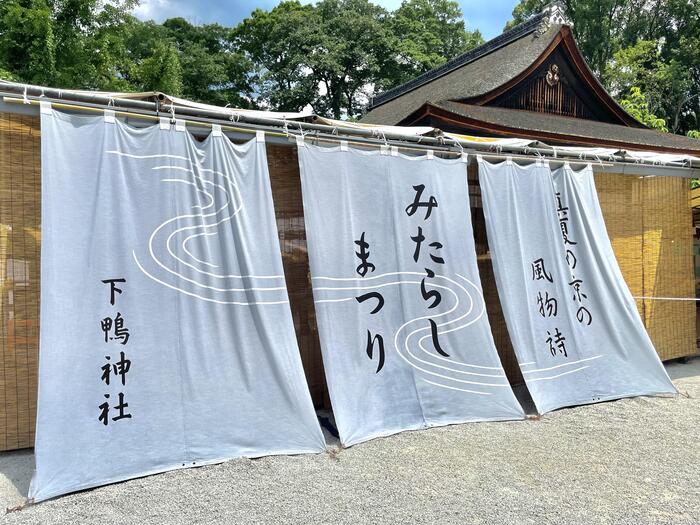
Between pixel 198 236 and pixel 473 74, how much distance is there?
11731mm

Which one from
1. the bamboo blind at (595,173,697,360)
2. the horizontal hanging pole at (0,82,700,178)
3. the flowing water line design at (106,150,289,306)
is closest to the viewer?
the horizontal hanging pole at (0,82,700,178)

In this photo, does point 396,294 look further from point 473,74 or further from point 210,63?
point 210,63

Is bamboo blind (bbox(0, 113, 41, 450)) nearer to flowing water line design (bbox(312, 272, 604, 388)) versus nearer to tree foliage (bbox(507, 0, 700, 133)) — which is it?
flowing water line design (bbox(312, 272, 604, 388))

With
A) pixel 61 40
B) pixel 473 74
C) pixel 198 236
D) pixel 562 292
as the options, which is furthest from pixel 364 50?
pixel 198 236

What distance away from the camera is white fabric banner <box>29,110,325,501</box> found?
336 cm

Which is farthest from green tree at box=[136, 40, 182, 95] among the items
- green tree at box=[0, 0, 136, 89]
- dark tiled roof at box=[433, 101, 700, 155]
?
dark tiled roof at box=[433, 101, 700, 155]

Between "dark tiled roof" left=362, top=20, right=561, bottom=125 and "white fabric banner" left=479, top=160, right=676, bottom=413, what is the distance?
586cm

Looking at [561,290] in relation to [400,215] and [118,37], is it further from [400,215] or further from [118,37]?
[118,37]

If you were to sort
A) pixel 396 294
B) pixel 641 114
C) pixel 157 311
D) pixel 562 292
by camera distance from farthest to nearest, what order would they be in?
pixel 641 114 → pixel 562 292 → pixel 396 294 → pixel 157 311

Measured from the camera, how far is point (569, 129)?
409 inches

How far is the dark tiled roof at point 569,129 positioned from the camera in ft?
29.4

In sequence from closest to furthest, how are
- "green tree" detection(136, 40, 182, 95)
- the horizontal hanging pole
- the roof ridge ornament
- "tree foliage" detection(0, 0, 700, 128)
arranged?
the horizontal hanging pole < the roof ridge ornament < "green tree" detection(136, 40, 182, 95) < "tree foliage" detection(0, 0, 700, 128)

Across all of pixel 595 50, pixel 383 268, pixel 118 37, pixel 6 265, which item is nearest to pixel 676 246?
pixel 383 268

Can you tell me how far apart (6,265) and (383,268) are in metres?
3.00
